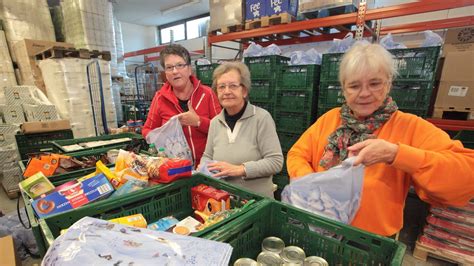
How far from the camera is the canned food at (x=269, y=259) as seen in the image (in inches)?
27.5

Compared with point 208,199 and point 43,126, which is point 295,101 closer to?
point 208,199

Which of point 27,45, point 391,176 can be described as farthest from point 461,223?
point 27,45

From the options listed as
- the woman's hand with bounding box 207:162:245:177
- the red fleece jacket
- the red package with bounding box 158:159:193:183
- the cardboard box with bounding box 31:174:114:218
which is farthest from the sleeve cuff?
the red fleece jacket

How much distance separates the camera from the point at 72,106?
4043 millimetres

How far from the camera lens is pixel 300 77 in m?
2.88

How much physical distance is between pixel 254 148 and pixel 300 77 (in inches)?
67.7

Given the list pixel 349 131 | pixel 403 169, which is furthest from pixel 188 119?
pixel 403 169

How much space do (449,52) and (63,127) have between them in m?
4.43

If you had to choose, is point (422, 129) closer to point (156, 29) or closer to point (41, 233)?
point (41, 233)

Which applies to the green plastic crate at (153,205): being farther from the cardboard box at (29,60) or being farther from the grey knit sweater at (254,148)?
the cardboard box at (29,60)

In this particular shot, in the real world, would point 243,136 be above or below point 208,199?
above

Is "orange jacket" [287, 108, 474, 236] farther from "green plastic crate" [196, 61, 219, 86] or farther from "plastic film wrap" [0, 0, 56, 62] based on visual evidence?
"plastic film wrap" [0, 0, 56, 62]

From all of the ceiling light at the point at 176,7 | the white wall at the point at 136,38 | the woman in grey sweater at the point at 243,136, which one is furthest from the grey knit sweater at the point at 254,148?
the white wall at the point at 136,38

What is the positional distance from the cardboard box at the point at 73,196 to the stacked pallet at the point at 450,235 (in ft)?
8.36
